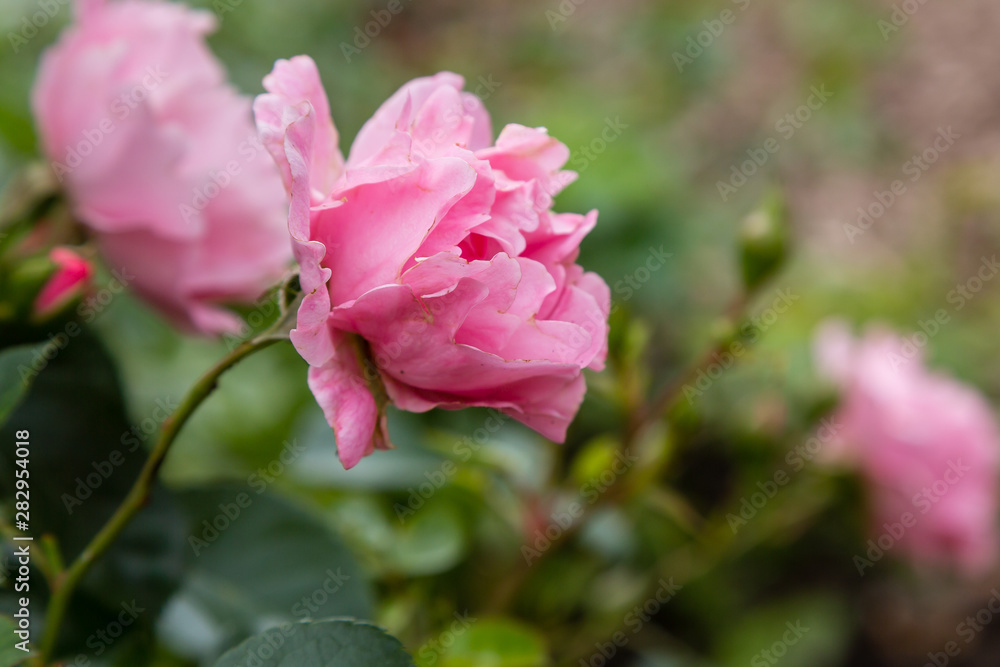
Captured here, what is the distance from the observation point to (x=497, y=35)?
2344 mm

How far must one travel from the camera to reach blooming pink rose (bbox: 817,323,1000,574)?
0.75 metres

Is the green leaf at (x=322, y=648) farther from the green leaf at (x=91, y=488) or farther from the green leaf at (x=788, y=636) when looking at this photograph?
the green leaf at (x=788, y=636)

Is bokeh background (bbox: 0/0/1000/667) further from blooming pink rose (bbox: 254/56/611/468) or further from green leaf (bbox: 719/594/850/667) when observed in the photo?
blooming pink rose (bbox: 254/56/611/468)

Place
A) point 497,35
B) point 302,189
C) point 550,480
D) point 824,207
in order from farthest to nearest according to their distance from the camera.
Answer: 1. point 497,35
2. point 824,207
3. point 550,480
4. point 302,189

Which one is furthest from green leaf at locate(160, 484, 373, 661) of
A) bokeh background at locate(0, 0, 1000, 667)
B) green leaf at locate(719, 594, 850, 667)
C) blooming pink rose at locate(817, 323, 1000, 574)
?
green leaf at locate(719, 594, 850, 667)

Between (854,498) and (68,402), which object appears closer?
(68,402)

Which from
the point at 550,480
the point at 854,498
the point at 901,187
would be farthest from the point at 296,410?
the point at 901,187

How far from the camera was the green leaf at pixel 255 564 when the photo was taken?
1.57 ft

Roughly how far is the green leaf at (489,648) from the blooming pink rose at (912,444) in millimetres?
369

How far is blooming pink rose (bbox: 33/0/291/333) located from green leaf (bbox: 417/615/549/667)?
0.71 feet

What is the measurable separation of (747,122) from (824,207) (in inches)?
11.8

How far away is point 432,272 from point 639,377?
0.29 m

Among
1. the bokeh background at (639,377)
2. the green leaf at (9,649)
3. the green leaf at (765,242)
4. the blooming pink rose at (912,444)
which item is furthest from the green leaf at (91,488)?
the blooming pink rose at (912,444)

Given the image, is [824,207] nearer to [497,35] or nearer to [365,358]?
[497,35]
